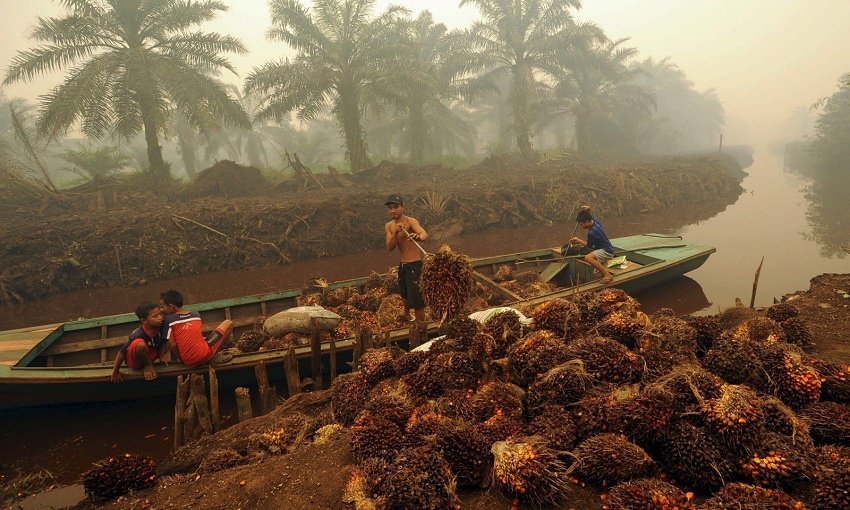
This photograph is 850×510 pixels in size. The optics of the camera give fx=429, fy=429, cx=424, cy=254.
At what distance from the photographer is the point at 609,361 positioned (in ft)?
10.2

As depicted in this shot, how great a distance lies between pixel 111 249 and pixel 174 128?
17.5 metres

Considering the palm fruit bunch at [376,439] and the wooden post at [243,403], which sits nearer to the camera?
the palm fruit bunch at [376,439]

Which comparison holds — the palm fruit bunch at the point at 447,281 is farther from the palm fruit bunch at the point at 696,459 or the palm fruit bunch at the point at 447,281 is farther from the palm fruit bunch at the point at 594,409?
the palm fruit bunch at the point at 696,459

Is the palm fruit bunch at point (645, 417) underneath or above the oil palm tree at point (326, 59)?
underneath

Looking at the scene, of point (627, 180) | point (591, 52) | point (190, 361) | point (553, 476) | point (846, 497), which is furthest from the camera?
point (591, 52)

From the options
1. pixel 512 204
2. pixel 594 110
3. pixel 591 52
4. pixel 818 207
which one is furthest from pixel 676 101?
pixel 512 204

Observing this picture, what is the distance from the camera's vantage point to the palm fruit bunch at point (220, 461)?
137 inches

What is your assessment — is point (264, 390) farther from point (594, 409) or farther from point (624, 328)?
point (624, 328)

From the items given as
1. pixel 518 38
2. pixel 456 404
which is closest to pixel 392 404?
pixel 456 404

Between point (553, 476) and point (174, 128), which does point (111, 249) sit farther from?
point (174, 128)

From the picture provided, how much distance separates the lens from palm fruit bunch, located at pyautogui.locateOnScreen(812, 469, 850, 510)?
6.70ft

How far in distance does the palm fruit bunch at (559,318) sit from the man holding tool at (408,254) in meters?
2.46

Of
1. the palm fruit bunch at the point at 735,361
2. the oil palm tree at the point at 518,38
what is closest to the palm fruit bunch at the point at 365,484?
the palm fruit bunch at the point at 735,361

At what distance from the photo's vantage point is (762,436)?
2.45m
